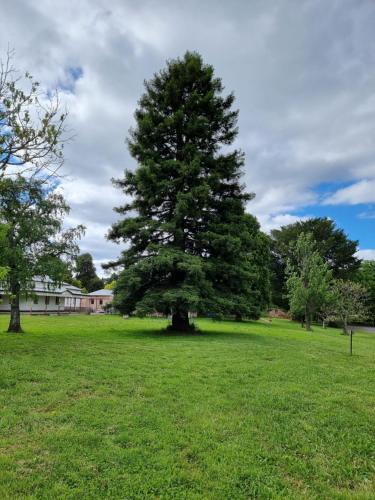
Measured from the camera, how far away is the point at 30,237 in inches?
523

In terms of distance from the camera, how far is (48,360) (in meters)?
7.83

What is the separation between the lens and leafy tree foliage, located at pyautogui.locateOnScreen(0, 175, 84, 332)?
12.4 metres

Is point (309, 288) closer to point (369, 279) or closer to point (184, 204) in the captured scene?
point (184, 204)

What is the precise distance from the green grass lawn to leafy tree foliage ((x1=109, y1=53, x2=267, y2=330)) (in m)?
6.59

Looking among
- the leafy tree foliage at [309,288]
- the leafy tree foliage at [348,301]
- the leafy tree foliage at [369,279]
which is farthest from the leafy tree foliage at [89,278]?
the leafy tree foliage at [348,301]

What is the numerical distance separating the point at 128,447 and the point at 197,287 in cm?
1039

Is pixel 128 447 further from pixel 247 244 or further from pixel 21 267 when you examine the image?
pixel 247 244

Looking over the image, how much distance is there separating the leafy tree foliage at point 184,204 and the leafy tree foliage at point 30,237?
8.70 feet

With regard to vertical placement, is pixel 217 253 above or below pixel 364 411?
above

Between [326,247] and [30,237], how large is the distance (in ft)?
152

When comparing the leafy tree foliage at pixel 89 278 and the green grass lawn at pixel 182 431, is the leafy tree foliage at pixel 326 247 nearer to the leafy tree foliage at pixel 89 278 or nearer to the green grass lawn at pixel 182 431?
the leafy tree foliage at pixel 89 278

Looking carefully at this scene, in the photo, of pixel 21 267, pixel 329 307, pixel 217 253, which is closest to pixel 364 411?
pixel 217 253

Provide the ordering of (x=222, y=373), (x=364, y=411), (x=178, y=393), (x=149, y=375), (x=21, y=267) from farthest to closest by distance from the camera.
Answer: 1. (x=21, y=267)
2. (x=222, y=373)
3. (x=149, y=375)
4. (x=178, y=393)
5. (x=364, y=411)

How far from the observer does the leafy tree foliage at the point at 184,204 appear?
14.2 m
